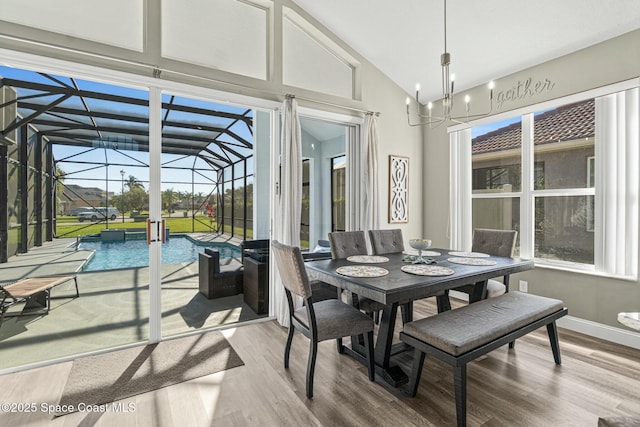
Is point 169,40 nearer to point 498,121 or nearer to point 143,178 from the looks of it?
point 143,178

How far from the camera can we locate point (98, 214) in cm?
279

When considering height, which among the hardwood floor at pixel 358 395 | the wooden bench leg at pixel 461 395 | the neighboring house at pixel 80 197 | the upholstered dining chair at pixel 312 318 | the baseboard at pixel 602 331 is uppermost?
the neighboring house at pixel 80 197

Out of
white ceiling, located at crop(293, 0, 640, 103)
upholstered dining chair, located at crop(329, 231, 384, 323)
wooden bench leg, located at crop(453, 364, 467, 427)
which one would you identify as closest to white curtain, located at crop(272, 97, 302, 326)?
upholstered dining chair, located at crop(329, 231, 384, 323)

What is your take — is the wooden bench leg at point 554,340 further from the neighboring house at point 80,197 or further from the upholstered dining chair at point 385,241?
the neighboring house at point 80,197

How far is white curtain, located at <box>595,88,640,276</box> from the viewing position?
2.88m

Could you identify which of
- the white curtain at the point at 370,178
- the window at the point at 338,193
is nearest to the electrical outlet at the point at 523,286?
the white curtain at the point at 370,178

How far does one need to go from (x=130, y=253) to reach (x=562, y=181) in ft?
14.7

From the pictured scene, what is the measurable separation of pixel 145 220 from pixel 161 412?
1.60 m

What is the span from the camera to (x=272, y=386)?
7.22ft

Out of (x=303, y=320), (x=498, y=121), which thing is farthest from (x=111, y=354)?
(x=498, y=121)

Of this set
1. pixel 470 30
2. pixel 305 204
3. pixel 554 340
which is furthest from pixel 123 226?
pixel 470 30

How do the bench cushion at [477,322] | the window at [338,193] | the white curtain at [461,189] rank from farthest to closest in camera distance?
the white curtain at [461,189], the window at [338,193], the bench cushion at [477,322]

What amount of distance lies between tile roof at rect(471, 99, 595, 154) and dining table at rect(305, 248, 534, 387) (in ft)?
5.29

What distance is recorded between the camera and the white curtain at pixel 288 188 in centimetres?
341
